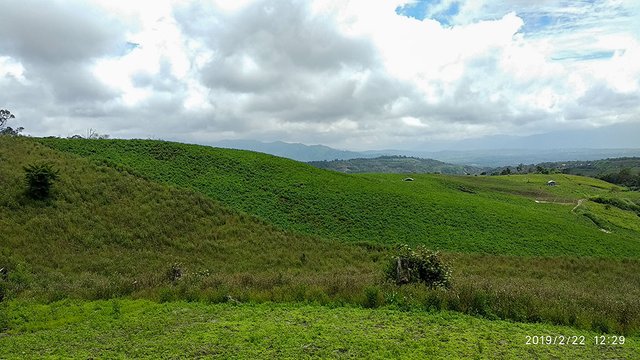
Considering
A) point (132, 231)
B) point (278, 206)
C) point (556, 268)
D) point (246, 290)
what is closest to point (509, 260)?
point (556, 268)

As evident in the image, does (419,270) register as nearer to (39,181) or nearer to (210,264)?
(210,264)

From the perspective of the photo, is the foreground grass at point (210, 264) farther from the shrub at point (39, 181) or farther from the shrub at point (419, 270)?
the shrub at point (419, 270)

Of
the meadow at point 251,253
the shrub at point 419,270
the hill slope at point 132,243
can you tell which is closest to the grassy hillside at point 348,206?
the meadow at point 251,253

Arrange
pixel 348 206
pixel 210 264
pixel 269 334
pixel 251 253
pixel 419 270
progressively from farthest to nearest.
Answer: pixel 348 206 → pixel 251 253 → pixel 210 264 → pixel 419 270 → pixel 269 334

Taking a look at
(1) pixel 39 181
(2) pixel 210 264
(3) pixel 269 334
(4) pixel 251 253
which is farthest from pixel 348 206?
(3) pixel 269 334

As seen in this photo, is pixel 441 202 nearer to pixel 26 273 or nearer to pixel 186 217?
pixel 186 217

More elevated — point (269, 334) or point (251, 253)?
point (269, 334)

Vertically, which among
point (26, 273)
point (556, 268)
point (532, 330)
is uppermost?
point (532, 330)

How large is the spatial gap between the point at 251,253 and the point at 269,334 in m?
20.5

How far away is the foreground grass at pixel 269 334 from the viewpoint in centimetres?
946

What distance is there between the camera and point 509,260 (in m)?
32.8

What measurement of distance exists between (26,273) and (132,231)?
9482mm

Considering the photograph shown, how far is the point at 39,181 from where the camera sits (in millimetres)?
30484

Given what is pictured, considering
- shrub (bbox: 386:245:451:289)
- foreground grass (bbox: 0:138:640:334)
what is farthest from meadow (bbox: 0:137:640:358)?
shrub (bbox: 386:245:451:289)
